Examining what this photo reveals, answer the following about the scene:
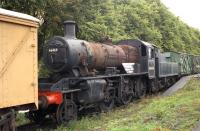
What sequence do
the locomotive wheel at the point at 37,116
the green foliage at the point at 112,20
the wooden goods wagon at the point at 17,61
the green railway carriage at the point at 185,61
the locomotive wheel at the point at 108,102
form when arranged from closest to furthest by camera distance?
1. the wooden goods wagon at the point at 17,61
2. the locomotive wheel at the point at 37,116
3. the locomotive wheel at the point at 108,102
4. the green foliage at the point at 112,20
5. the green railway carriage at the point at 185,61

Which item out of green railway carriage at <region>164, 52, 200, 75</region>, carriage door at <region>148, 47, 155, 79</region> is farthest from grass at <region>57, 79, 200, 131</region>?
green railway carriage at <region>164, 52, 200, 75</region>

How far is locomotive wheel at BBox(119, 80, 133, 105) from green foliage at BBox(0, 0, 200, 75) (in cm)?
255

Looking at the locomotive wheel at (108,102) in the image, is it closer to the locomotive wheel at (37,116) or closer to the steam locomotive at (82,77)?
the steam locomotive at (82,77)

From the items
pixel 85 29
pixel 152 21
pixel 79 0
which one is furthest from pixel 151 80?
pixel 152 21

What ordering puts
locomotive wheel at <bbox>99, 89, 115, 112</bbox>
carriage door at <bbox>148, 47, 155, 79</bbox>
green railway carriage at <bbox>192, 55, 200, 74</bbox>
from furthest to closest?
green railway carriage at <bbox>192, 55, 200, 74</bbox> < carriage door at <bbox>148, 47, 155, 79</bbox> < locomotive wheel at <bbox>99, 89, 115, 112</bbox>

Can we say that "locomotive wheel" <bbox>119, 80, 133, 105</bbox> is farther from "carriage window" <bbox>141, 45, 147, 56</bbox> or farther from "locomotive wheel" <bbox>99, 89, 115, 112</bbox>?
"carriage window" <bbox>141, 45, 147, 56</bbox>

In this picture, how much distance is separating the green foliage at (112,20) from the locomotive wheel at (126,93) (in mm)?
2549

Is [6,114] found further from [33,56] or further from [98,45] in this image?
[98,45]

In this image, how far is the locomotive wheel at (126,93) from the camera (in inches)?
695

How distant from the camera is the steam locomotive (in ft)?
42.7

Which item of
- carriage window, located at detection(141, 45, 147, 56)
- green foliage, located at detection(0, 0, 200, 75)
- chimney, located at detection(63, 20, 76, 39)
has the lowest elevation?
carriage window, located at detection(141, 45, 147, 56)

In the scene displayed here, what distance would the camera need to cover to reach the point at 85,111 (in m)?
15.4

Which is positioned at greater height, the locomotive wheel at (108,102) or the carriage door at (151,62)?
the carriage door at (151,62)

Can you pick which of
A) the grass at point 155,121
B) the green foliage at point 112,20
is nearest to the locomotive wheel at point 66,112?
the grass at point 155,121
